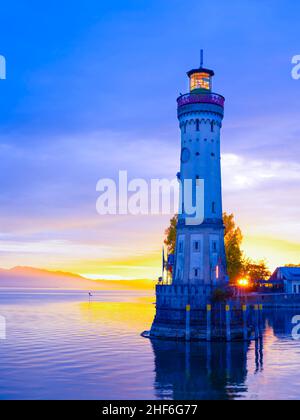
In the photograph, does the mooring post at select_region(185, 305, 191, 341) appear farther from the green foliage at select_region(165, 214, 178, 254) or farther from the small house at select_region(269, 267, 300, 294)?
the small house at select_region(269, 267, 300, 294)

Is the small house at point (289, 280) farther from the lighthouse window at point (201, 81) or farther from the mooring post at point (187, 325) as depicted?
the lighthouse window at point (201, 81)

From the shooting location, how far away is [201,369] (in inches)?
1705

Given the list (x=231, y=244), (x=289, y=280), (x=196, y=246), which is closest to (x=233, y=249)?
(x=231, y=244)

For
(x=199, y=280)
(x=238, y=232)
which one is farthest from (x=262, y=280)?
(x=199, y=280)

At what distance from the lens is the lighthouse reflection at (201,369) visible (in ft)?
118

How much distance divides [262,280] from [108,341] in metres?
65.4

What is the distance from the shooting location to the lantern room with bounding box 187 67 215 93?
63.1 metres

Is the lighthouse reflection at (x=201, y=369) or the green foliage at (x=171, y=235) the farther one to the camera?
the green foliage at (x=171, y=235)

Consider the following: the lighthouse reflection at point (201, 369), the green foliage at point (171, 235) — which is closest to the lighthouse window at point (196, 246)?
the lighthouse reflection at point (201, 369)

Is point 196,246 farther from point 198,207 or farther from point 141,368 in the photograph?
point 141,368

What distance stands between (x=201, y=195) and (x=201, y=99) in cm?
1111

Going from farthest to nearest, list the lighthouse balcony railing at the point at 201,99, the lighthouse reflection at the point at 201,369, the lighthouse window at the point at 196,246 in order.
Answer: the lighthouse balcony railing at the point at 201,99 → the lighthouse window at the point at 196,246 → the lighthouse reflection at the point at 201,369

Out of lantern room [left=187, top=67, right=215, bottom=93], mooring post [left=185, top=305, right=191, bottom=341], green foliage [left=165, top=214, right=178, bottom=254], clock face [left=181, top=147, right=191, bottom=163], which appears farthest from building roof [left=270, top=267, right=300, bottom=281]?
mooring post [left=185, top=305, right=191, bottom=341]
